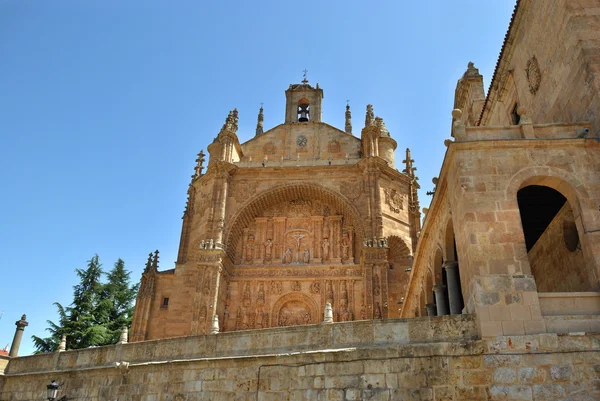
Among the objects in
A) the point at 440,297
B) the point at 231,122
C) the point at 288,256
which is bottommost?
the point at 440,297

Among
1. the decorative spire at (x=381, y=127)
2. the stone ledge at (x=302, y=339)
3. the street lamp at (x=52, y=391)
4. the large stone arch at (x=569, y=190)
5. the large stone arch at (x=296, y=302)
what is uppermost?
the decorative spire at (x=381, y=127)

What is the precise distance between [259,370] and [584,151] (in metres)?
7.82

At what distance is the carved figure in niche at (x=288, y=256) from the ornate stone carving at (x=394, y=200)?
5598 mm

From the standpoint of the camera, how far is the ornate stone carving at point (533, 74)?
45.0 feet

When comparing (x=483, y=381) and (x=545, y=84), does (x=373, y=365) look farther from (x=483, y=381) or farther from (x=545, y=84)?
(x=545, y=84)

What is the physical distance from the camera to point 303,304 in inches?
990

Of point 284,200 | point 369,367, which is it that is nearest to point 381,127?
point 284,200

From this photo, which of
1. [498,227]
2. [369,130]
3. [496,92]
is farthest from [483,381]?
[369,130]

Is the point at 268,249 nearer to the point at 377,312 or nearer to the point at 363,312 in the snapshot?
the point at 363,312

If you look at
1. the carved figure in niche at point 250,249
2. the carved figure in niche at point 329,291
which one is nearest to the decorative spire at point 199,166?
the carved figure in niche at point 250,249

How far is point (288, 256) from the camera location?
2641cm

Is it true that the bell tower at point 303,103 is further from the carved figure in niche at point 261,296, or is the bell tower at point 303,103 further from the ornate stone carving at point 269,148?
the carved figure in niche at point 261,296

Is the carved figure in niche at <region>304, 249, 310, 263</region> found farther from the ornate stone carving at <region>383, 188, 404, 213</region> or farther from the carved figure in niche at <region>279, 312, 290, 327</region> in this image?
the ornate stone carving at <region>383, 188, 404, 213</region>

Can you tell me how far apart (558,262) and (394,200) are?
1320cm
